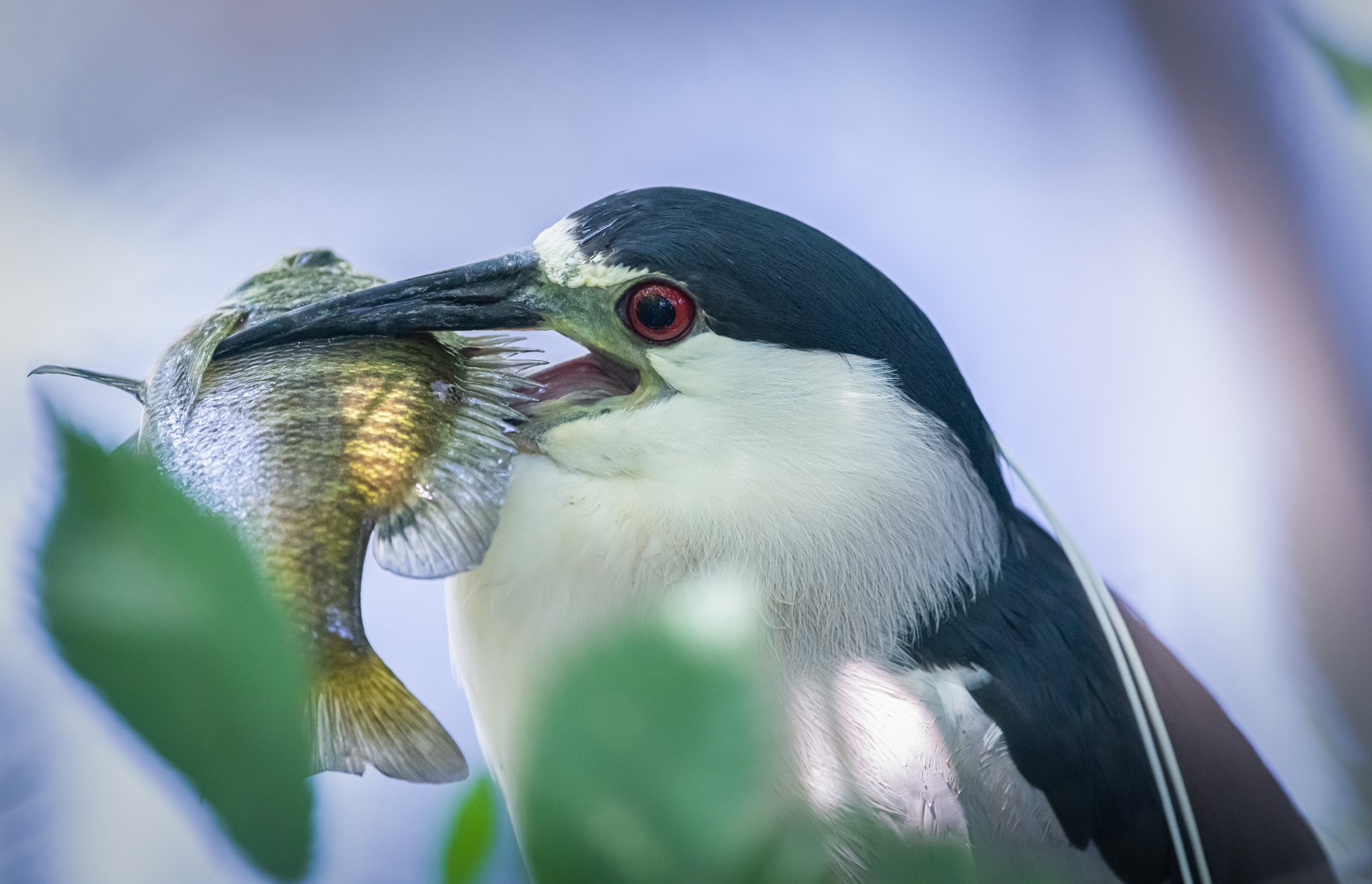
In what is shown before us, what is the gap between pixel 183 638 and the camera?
0.50 ft

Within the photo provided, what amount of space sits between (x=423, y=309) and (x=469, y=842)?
1.38ft

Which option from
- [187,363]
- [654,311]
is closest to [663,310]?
[654,311]

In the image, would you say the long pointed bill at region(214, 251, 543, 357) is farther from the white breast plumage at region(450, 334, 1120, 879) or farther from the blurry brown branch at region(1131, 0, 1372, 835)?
the blurry brown branch at region(1131, 0, 1372, 835)

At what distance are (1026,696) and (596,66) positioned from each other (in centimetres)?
104

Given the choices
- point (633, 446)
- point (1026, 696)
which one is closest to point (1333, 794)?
point (1026, 696)

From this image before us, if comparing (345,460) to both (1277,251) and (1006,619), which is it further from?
(1277,251)

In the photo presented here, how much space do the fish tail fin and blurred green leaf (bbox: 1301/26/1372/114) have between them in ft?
1.31

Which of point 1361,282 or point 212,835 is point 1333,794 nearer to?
point 212,835

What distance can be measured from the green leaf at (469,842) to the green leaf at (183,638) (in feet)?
0.26

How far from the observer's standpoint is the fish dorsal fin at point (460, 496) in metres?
0.48

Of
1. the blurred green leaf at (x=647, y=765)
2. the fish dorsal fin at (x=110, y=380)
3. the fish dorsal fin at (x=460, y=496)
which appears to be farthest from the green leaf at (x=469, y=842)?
the fish dorsal fin at (x=110, y=380)

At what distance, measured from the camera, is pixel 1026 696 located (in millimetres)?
690

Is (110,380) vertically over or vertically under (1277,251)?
under

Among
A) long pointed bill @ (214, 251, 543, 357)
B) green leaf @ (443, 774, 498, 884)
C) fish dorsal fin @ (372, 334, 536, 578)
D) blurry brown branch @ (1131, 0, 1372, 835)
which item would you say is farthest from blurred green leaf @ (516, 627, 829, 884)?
blurry brown branch @ (1131, 0, 1372, 835)
